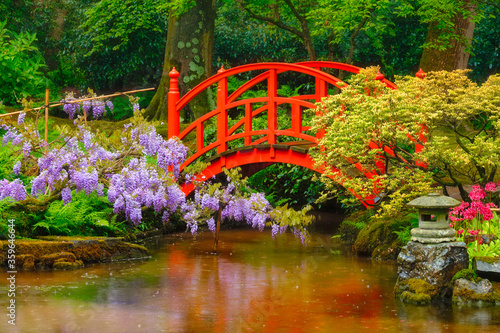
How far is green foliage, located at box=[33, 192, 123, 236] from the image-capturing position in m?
11.0

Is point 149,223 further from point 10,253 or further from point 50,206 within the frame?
point 10,253

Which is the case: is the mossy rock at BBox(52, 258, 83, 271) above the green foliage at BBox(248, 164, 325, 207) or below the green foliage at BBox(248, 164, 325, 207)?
below

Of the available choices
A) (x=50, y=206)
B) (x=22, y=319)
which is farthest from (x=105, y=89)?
(x=22, y=319)

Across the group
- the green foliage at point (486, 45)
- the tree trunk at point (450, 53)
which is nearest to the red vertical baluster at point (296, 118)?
the tree trunk at point (450, 53)

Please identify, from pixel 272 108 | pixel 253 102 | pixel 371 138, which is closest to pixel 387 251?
pixel 371 138

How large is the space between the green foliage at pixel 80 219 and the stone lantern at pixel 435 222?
4.85 meters

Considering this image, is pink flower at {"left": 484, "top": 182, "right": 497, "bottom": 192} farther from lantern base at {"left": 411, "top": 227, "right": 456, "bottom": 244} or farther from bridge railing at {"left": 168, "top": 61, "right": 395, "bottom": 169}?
bridge railing at {"left": 168, "top": 61, "right": 395, "bottom": 169}

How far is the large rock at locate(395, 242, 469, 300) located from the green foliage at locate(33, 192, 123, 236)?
4.83m

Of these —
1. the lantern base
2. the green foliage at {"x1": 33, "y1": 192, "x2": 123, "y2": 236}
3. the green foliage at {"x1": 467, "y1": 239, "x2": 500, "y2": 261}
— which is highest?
the green foliage at {"x1": 33, "y1": 192, "x2": 123, "y2": 236}

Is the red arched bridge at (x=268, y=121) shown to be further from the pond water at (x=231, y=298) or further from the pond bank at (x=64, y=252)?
the pond bank at (x=64, y=252)

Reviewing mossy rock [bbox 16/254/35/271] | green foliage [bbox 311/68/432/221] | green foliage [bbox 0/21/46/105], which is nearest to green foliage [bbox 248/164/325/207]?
green foliage [bbox 311/68/432/221]

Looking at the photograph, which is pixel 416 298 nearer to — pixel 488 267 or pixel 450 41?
pixel 488 267

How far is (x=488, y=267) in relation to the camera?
8.36m

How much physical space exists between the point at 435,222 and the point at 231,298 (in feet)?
8.27
